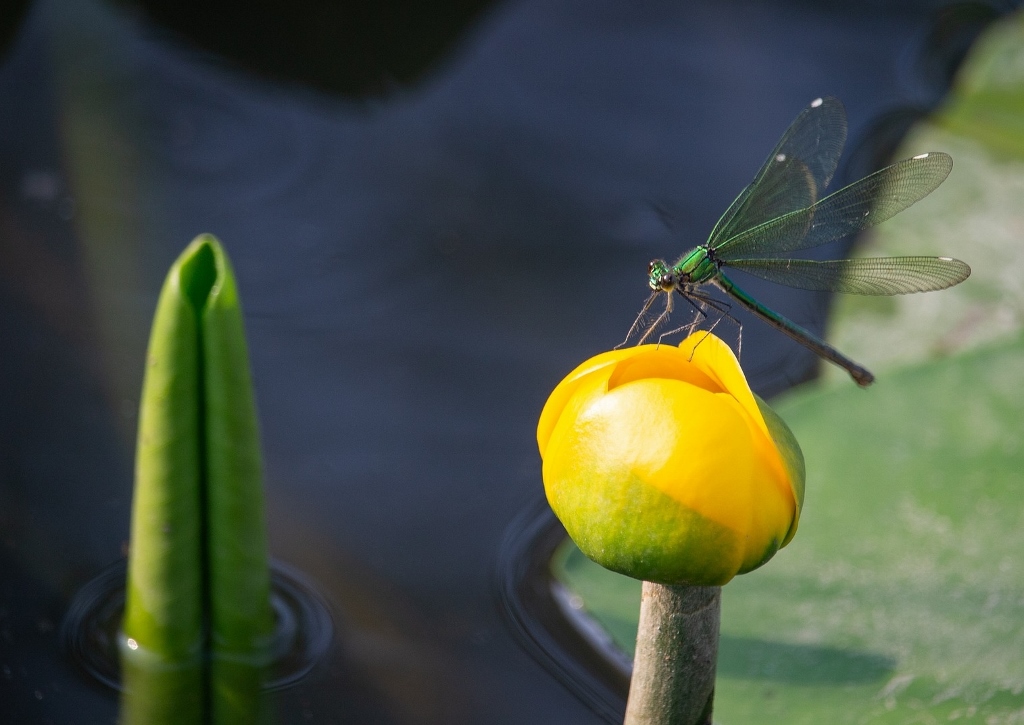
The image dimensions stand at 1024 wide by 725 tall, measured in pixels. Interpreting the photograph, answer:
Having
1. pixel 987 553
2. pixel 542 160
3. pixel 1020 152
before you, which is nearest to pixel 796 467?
pixel 987 553

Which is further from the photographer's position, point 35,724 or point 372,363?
point 372,363

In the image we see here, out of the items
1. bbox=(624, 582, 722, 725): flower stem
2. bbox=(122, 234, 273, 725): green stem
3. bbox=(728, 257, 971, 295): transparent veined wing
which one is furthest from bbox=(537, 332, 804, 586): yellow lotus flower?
bbox=(728, 257, 971, 295): transparent veined wing

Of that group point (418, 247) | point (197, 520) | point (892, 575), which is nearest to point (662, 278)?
point (892, 575)

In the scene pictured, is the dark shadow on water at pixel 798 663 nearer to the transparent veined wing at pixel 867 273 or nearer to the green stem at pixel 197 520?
the transparent veined wing at pixel 867 273

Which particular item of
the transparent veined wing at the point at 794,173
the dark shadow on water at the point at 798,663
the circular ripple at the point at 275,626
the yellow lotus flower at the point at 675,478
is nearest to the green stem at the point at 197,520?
the circular ripple at the point at 275,626

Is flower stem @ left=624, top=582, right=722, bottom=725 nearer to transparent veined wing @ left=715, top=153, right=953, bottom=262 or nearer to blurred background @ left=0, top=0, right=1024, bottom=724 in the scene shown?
blurred background @ left=0, top=0, right=1024, bottom=724

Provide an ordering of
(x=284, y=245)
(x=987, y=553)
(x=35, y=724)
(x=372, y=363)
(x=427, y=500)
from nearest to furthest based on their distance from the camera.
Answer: (x=35, y=724), (x=987, y=553), (x=427, y=500), (x=372, y=363), (x=284, y=245)

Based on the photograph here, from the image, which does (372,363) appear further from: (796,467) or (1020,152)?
(1020,152)

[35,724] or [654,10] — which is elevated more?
[654,10]
